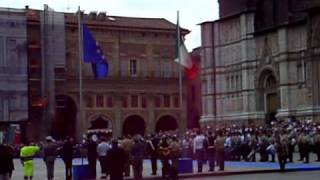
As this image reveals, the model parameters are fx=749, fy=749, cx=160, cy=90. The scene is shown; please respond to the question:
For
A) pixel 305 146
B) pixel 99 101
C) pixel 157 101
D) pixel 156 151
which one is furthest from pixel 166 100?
pixel 156 151

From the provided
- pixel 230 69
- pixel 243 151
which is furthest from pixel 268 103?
pixel 243 151

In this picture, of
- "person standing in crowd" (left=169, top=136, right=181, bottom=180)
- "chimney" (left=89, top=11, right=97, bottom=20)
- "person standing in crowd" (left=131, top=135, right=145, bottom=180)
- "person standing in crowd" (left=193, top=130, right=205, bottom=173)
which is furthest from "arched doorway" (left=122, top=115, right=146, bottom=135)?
"person standing in crowd" (left=169, top=136, right=181, bottom=180)

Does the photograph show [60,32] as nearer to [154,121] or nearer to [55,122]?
[55,122]

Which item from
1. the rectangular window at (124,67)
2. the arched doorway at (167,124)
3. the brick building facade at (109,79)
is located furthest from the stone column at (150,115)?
the rectangular window at (124,67)

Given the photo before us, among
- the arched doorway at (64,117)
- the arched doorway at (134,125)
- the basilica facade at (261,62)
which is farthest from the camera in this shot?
the arched doorway at (134,125)

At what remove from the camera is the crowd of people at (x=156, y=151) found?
891 inches

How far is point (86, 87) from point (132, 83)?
562cm

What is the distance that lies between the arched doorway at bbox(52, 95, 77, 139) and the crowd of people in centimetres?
3109

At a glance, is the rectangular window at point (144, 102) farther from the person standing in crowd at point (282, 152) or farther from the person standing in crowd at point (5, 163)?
the person standing in crowd at point (5, 163)

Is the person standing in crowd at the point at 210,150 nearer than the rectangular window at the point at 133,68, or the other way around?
the person standing in crowd at the point at 210,150

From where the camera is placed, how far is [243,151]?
42188 mm

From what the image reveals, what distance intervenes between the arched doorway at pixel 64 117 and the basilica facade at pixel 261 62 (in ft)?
46.3

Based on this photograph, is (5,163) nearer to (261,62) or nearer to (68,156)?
(68,156)

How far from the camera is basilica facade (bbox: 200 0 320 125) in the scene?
56.3 metres
